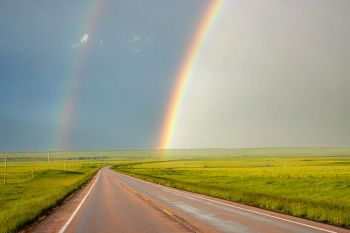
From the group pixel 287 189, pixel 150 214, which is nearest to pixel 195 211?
pixel 150 214

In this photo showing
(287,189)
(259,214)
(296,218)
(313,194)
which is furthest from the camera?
(287,189)

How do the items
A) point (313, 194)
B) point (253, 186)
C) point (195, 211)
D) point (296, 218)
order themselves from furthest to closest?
1. point (253, 186)
2. point (313, 194)
3. point (195, 211)
4. point (296, 218)

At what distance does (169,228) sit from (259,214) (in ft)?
18.0

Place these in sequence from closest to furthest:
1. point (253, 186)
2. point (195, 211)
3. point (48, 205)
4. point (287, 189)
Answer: point (195, 211) → point (48, 205) → point (287, 189) → point (253, 186)

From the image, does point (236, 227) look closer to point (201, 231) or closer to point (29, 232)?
point (201, 231)

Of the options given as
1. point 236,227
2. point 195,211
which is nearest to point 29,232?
point 236,227

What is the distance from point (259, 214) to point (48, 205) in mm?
11742

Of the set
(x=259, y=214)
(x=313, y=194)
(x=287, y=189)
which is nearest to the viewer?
(x=259, y=214)

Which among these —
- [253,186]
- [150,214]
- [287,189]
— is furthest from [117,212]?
[253,186]

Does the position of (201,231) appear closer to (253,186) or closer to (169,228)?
(169,228)

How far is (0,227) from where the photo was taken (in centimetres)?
1336

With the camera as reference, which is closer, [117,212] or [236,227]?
[236,227]

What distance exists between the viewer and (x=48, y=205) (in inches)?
855

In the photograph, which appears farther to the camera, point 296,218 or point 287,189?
point 287,189
